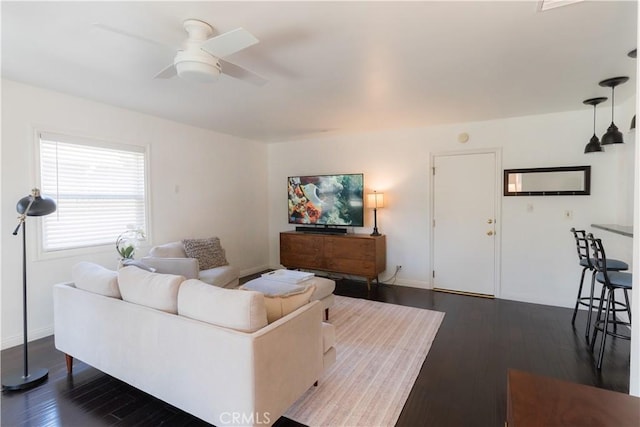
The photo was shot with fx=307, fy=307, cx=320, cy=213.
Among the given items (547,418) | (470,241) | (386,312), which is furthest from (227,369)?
(470,241)

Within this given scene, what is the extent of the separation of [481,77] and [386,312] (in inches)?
108

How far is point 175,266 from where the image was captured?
3.33 metres

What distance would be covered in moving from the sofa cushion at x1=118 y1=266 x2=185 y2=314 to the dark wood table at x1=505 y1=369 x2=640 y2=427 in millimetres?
1853

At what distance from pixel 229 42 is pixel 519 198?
4.09 metres

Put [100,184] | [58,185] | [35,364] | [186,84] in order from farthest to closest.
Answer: [100,184]
[58,185]
[186,84]
[35,364]

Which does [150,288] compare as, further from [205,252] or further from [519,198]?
[519,198]

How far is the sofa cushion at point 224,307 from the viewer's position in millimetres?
1709

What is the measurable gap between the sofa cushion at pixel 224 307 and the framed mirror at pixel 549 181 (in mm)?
3913

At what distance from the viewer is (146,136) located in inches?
159

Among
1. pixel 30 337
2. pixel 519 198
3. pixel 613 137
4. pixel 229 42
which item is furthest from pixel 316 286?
pixel 613 137

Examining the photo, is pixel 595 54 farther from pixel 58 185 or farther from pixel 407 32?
pixel 58 185

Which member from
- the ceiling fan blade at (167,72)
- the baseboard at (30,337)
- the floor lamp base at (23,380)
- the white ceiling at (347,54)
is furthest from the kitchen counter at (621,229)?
the baseboard at (30,337)

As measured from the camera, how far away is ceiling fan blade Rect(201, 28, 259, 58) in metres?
1.67

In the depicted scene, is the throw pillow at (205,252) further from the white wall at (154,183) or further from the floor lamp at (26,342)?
the floor lamp at (26,342)
